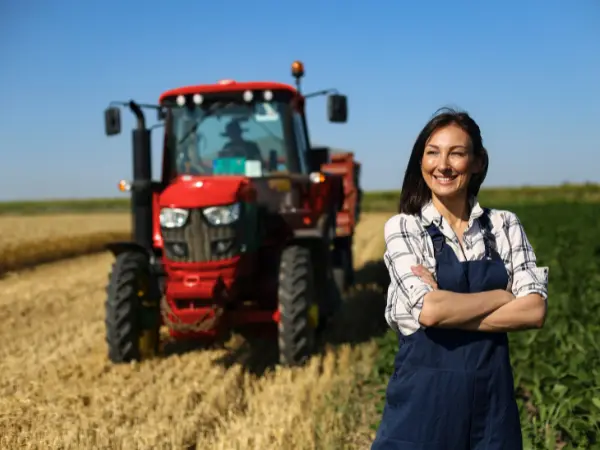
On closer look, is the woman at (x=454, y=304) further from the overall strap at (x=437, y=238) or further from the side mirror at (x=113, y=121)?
the side mirror at (x=113, y=121)

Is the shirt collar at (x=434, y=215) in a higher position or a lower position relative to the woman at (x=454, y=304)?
higher

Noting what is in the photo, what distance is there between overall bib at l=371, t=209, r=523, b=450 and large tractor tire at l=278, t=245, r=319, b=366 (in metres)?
3.15

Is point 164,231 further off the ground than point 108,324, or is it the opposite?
point 164,231

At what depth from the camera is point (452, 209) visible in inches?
85.0

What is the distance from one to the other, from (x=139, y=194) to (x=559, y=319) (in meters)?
3.75

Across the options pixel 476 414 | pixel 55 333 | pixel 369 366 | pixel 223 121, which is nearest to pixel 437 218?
pixel 476 414

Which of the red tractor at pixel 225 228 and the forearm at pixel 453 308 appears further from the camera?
the red tractor at pixel 225 228

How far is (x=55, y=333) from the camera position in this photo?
704cm

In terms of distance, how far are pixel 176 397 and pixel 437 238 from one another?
9.66 ft

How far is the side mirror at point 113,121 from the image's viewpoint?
5.68 m

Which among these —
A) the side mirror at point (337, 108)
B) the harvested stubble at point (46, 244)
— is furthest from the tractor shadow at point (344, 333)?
the harvested stubble at point (46, 244)

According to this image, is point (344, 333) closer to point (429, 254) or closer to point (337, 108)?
point (337, 108)

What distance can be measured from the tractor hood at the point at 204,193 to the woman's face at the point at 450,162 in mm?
3154

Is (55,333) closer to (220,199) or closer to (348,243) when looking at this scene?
(220,199)
